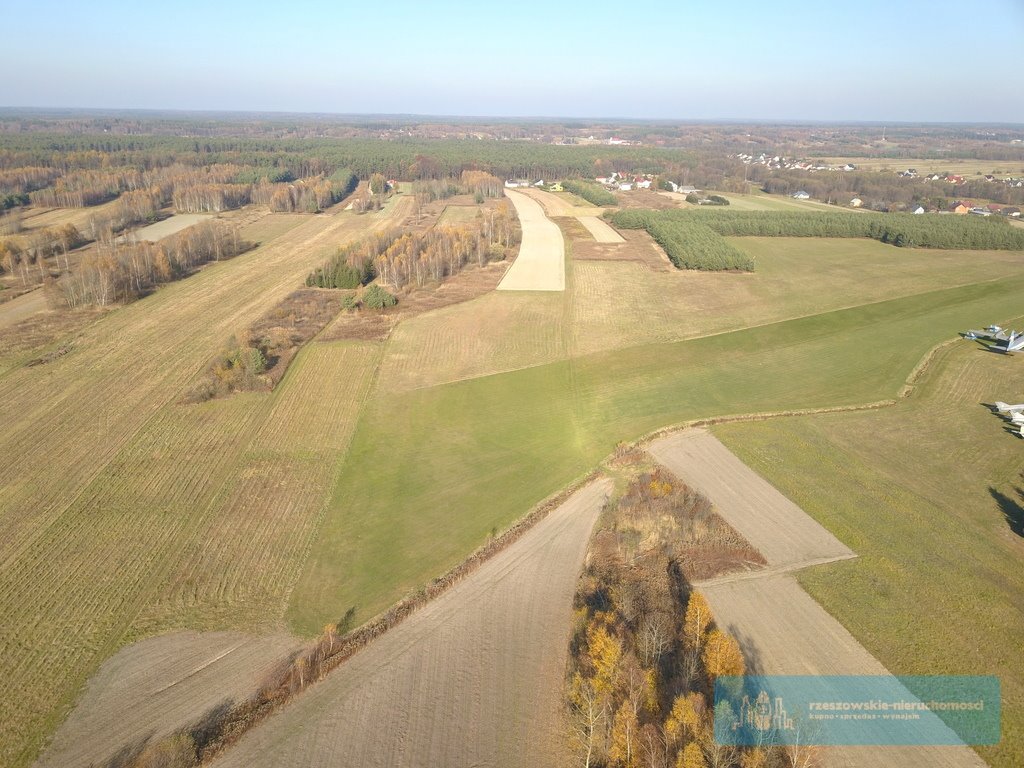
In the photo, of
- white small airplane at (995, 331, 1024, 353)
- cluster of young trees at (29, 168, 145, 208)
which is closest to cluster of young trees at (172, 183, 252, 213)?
cluster of young trees at (29, 168, 145, 208)

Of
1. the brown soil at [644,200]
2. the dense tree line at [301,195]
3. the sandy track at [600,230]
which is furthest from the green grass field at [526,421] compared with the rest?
the dense tree line at [301,195]

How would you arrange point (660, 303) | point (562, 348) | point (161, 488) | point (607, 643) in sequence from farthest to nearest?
point (660, 303) → point (562, 348) → point (161, 488) → point (607, 643)

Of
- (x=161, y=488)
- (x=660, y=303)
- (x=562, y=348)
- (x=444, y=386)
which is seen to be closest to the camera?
(x=161, y=488)

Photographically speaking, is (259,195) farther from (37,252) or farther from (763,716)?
(763,716)

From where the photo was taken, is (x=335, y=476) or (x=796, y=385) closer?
(x=335, y=476)

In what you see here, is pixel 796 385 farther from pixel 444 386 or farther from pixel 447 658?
pixel 447 658

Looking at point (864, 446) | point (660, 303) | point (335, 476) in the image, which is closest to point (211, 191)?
point (660, 303)

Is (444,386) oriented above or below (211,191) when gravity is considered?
below

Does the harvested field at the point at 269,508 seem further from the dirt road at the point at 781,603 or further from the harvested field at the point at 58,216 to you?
the harvested field at the point at 58,216
